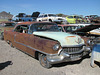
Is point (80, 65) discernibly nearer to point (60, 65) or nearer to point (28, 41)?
point (60, 65)

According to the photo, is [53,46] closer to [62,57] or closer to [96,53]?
[62,57]

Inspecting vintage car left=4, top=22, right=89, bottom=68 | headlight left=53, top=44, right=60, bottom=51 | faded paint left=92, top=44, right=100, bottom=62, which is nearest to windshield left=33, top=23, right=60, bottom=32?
vintage car left=4, top=22, right=89, bottom=68

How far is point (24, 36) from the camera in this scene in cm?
512

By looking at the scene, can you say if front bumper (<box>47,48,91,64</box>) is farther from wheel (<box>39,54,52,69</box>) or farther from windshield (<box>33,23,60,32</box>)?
windshield (<box>33,23,60,32</box>)

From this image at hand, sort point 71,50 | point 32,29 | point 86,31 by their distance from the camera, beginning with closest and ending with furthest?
point 71,50 → point 32,29 → point 86,31

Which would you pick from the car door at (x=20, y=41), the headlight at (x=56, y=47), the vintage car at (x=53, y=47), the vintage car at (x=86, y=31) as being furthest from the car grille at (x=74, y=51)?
the car door at (x=20, y=41)

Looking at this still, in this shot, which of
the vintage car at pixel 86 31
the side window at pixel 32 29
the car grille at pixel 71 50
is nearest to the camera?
the car grille at pixel 71 50

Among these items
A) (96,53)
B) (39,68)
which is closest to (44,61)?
(39,68)

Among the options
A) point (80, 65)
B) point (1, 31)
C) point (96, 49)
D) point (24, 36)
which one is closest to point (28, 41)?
point (24, 36)

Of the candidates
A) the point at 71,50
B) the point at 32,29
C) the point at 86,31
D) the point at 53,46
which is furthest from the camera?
the point at 86,31

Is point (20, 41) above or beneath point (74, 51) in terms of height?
above

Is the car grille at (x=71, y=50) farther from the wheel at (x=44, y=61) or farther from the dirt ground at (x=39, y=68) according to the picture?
the wheel at (x=44, y=61)

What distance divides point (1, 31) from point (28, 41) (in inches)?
213

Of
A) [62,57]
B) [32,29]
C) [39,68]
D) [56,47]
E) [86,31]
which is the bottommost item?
[39,68]
